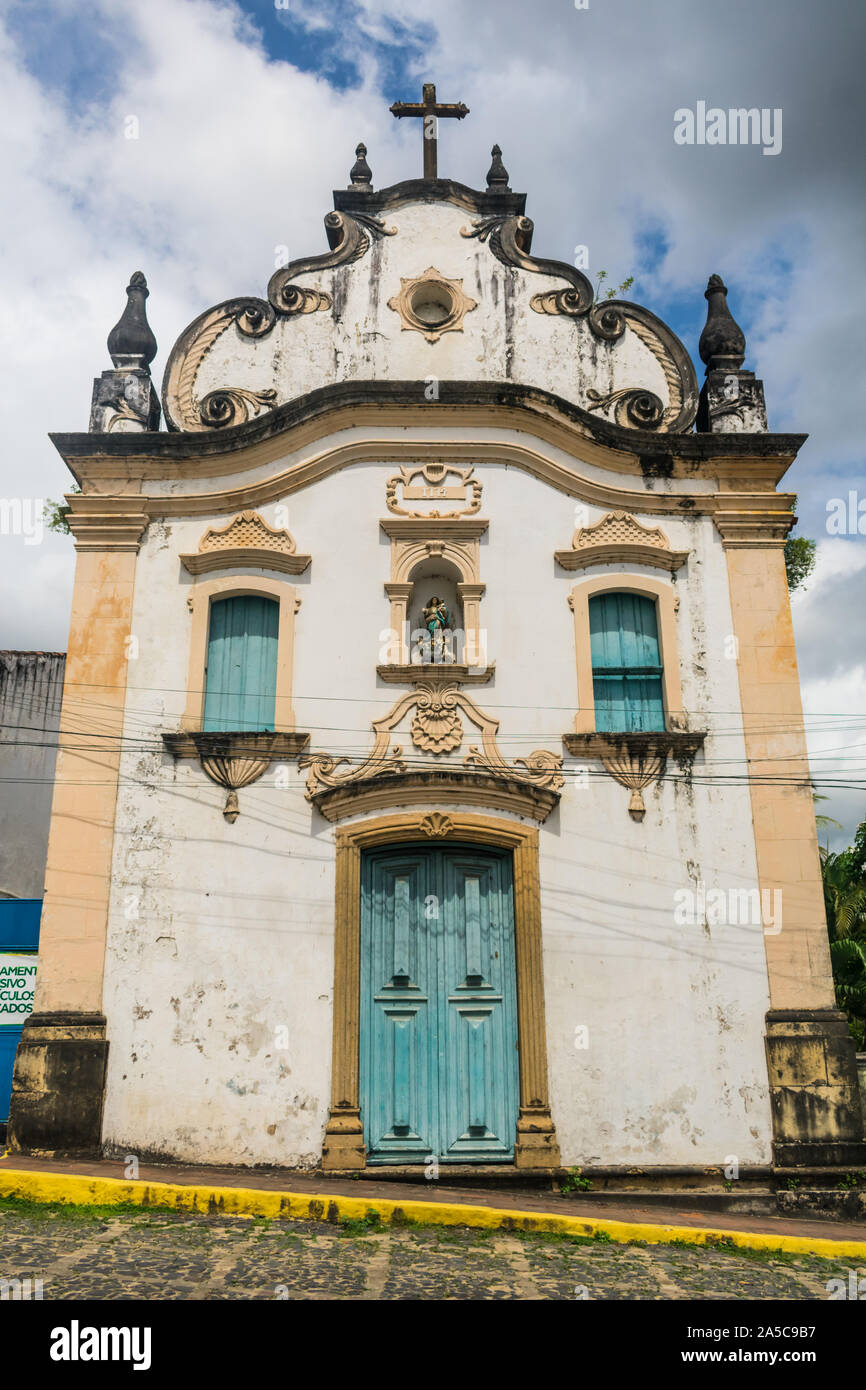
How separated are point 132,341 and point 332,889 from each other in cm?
631

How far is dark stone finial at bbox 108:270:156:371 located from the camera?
11477 millimetres

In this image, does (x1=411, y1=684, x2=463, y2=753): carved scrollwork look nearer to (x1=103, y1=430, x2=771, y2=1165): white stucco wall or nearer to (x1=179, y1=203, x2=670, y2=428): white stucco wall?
(x1=103, y1=430, x2=771, y2=1165): white stucco wall

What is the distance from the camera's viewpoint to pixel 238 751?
10078 mm

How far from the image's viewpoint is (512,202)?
11977 mm

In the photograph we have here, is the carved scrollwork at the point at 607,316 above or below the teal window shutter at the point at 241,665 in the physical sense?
above

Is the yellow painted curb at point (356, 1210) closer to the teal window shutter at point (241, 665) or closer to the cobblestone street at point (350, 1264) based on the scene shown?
the cobblestone street at point (350, 1264)

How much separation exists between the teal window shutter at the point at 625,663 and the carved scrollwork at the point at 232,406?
4.13 meters

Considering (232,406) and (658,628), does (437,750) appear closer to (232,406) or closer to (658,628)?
(658,628)

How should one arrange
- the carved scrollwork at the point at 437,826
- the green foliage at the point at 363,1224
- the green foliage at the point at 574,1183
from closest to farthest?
the green foliage at the point at 363,1224, the green foliage at the point at 574,1183, the carved scrollwork at the point at 437,826

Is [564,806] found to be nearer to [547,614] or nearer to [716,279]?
[547,614]

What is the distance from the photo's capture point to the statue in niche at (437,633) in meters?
10.5

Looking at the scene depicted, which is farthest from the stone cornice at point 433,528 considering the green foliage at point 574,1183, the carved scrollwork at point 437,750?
the green foliage at point 574,1183

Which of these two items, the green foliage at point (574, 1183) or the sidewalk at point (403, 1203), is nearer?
the sidewalk at point (403, 1203)

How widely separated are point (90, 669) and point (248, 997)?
→ 139 inches
